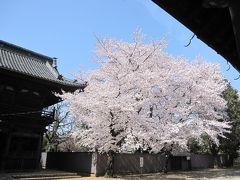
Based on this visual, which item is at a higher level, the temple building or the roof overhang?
the temple building

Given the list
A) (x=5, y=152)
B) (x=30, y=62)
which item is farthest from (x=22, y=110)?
(x=30, y=62)

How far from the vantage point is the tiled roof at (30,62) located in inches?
869

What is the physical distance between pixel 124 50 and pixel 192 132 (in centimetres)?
970

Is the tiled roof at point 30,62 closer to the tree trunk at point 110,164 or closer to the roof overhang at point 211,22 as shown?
the tree trunk at point 110,164

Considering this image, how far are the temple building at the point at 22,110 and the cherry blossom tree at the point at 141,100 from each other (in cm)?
184

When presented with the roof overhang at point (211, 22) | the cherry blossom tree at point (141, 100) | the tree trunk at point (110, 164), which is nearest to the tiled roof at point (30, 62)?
the cherry blossom tree at point (141, 100)

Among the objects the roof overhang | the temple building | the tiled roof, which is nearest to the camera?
the roof overhang

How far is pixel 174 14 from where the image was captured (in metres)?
2.78

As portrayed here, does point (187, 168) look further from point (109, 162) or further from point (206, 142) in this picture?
point (109, 162)

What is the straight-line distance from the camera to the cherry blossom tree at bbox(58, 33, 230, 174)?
19.7m

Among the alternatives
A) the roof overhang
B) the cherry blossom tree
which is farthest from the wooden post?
the roof overhang

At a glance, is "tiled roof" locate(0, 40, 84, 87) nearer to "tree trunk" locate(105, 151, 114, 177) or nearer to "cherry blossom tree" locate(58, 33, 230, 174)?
"cherry blossom tree" locate(58, 33, 230, 174)

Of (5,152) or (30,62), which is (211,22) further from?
(30,62)

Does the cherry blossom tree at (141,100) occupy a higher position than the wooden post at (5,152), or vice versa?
the cherry blossom tree at (141,100)
